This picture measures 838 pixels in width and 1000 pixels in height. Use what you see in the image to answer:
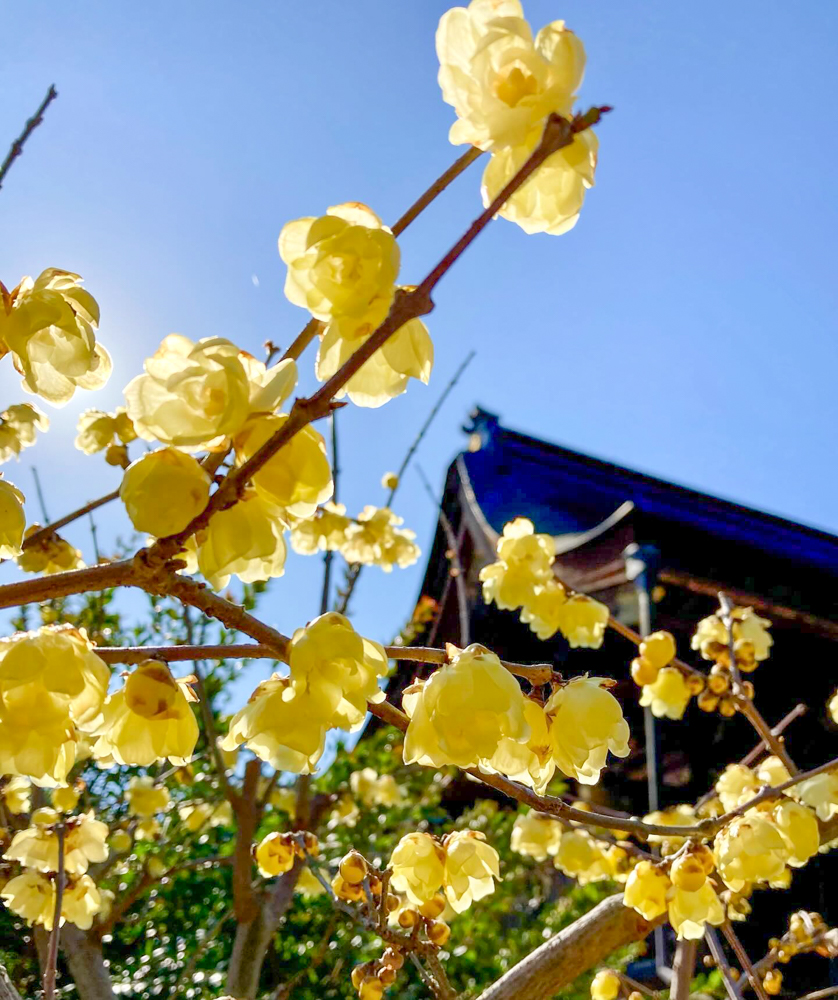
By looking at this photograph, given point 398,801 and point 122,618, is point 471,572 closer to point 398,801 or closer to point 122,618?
point 398,801

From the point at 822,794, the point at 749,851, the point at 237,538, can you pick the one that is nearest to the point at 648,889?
the point at 749,851

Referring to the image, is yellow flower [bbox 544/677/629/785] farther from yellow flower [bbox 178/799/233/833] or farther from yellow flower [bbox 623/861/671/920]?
yellow flower [bbox 178/799/233/833]

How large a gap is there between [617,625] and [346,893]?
110cm

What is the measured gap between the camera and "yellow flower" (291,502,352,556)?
225 centimetres

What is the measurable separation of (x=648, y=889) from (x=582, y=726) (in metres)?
0.61

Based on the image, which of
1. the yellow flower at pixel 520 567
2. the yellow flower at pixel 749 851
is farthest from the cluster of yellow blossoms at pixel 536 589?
the yellow flower at pixel 749 851

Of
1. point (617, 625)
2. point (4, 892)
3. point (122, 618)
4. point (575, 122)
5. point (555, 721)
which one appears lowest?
point (555, 721)

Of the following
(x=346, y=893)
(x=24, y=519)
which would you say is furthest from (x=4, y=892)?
(x=24, y=519)

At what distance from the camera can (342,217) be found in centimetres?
70

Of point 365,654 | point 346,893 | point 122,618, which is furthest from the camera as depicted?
point 122,618

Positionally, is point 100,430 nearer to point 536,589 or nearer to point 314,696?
point 536,589

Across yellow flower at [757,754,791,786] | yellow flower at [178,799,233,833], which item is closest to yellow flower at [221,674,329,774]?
yellow flower at [757,754,791,786]

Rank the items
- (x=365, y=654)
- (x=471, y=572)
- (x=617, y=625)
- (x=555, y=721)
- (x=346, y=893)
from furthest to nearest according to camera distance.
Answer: (x=471, y=572) < (x=617, y=625) < (x=346, y=893) < (x=555, y=721) < (x=365, y=654)

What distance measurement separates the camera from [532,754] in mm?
840
